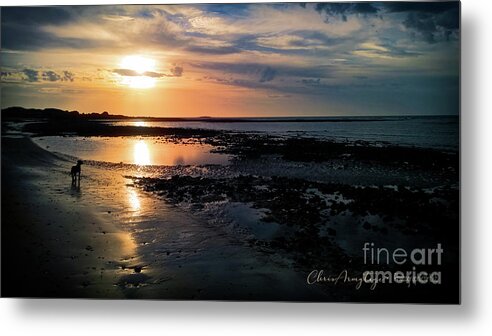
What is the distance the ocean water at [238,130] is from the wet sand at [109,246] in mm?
103

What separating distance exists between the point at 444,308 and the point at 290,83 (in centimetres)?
144

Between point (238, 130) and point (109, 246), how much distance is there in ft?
3.10

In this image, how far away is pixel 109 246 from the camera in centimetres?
341

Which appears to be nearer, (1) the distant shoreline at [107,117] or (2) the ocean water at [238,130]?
(2) the ocean water at [238,130]

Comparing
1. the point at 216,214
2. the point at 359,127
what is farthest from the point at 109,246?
the point at 359,127

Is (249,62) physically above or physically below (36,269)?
above

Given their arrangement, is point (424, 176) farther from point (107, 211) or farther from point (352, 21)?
point (107, 211)

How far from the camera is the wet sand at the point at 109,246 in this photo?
333 centimetres

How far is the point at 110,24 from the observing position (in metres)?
3.41

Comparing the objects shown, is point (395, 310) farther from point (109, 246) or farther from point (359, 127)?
point (109, 246)

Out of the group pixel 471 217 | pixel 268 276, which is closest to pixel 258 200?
pixel 268 276

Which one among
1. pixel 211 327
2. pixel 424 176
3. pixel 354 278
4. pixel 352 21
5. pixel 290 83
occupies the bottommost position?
pixel 211 327

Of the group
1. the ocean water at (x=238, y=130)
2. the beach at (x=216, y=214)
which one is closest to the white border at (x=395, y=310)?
the beach at (x=216, y=214)

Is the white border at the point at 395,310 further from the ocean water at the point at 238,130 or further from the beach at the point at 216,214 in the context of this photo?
the ocean water at the point at 238,130
